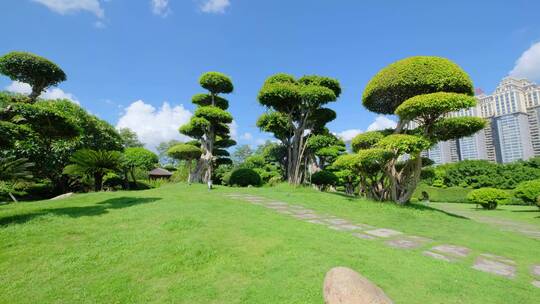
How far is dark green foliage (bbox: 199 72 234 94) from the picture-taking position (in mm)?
18047

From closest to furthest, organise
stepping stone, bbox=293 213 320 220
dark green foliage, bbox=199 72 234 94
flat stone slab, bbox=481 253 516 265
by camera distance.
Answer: flat stone slab, bbox=481 253 516 265 < stepping stone, bbox=293 213 320 220 < dark green foliage, bbox=199 72 234 94

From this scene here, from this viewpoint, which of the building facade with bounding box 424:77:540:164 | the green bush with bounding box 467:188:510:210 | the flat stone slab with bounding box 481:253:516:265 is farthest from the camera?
the building facade with bounding box 424:77:540:164

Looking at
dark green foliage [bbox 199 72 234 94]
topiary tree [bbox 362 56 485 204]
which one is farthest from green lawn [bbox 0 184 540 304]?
dark green foliage [bbox 199 72 234 94]

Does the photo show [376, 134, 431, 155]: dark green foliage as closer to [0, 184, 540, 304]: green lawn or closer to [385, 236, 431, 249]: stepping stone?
[0, 184, 540, 304]: green lawn

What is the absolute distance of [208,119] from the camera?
17.3m

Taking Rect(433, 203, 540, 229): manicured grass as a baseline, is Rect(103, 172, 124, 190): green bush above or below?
above

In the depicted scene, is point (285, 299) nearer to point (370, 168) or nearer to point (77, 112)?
point (370, 168)

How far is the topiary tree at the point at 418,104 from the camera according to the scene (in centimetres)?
907

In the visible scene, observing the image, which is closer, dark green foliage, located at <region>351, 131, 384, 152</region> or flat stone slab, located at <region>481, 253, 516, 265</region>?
flat stone slab, located at <region>481, 253, 516, 265</region>

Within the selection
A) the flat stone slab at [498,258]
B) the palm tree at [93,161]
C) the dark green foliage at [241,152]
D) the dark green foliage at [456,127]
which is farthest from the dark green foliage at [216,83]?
the dark green foliage at [241,152]

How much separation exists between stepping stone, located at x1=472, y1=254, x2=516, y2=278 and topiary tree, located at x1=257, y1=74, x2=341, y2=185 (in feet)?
38.7

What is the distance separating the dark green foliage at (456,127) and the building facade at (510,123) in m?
33.9

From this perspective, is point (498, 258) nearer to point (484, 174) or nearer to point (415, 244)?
point (415, 244)

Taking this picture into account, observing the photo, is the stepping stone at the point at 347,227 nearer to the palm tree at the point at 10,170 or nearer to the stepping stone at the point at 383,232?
the stepping stone at the point at 383,232
